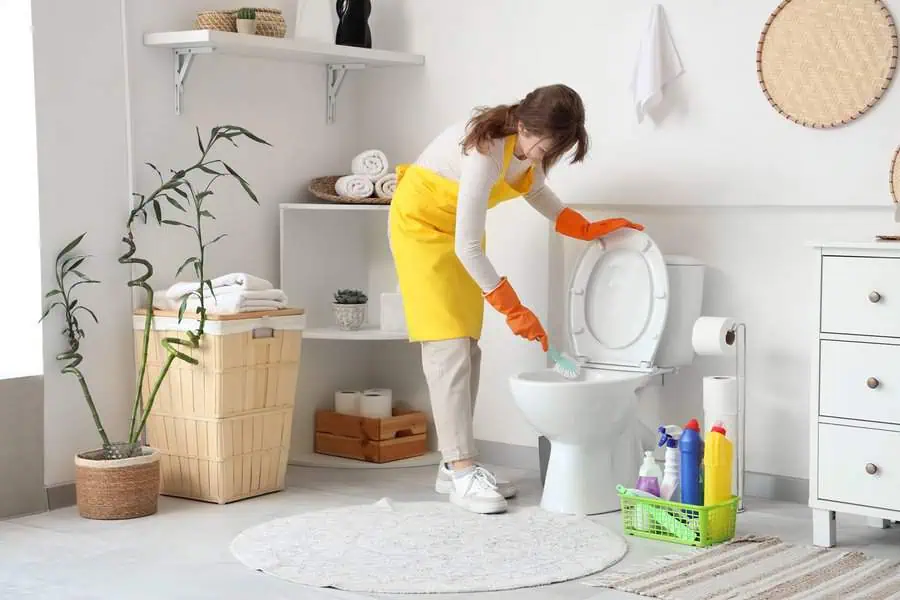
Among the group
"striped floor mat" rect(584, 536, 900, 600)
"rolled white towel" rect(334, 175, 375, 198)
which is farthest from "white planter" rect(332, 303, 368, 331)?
"striped floor mat" rect(584, 536, 900, 600)

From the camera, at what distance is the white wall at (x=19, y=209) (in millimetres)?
3457

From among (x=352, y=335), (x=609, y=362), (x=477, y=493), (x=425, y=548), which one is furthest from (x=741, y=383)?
(x=352, y=335)

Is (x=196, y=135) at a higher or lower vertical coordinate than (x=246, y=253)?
higher

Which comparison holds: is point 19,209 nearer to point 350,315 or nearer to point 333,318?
point 350,315

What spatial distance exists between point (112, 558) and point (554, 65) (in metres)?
2.08

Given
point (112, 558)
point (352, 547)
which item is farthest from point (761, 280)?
point (112, 558)

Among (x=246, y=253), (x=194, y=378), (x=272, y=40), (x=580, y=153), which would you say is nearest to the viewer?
(x=580, y=153)

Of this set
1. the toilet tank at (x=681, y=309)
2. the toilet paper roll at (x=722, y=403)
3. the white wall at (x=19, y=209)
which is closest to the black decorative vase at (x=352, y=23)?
the white wall at (x=19, y=209)

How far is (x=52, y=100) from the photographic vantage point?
11.5ft

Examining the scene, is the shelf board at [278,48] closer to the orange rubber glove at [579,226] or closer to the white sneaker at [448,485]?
the orange rubber glove at [579,226]

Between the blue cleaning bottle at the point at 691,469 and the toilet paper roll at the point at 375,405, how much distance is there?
4.56ft

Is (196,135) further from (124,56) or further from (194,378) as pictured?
(194,378)

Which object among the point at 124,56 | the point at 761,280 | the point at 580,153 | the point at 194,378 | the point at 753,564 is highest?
the point at 124,56

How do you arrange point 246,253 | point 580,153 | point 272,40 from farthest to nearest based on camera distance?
point 246,253 < point 272,40 < point 580,153
